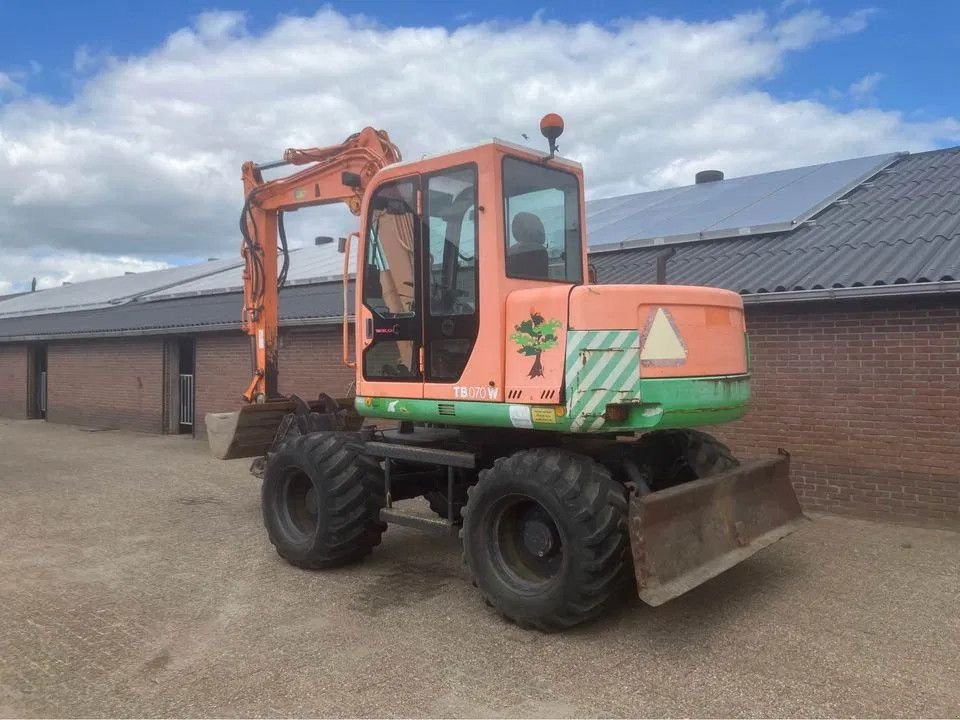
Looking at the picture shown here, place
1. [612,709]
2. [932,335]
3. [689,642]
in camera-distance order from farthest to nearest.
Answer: [932,335], [689,642], [612,709]

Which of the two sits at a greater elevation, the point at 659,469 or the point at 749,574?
the point at 659,469

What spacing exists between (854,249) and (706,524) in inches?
200

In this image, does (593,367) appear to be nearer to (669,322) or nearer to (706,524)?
(669,322)

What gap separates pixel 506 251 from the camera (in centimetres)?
509

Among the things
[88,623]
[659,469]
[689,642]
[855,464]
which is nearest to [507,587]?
[689,642]

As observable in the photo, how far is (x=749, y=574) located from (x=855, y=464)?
2.53 m

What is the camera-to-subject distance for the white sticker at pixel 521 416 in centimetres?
483

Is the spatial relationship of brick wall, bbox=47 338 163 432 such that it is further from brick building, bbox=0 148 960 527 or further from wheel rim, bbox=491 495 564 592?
wheel rim, bbox=491 495 564 592

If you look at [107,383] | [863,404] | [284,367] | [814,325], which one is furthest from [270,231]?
[107,383]

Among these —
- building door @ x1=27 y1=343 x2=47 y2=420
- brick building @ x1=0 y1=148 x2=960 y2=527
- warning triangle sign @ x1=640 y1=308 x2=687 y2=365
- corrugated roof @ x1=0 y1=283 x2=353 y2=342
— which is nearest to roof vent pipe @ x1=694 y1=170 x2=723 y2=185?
brick building @ x1=0 y1=148 x2=960 y2=527

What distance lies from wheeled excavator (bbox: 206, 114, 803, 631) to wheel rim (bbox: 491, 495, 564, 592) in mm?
13

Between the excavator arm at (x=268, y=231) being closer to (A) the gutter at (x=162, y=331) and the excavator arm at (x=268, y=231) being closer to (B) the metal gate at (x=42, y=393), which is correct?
(A) the gutter at (x=162, y=331)

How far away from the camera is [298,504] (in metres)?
6.43

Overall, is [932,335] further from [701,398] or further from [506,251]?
[506,251]
